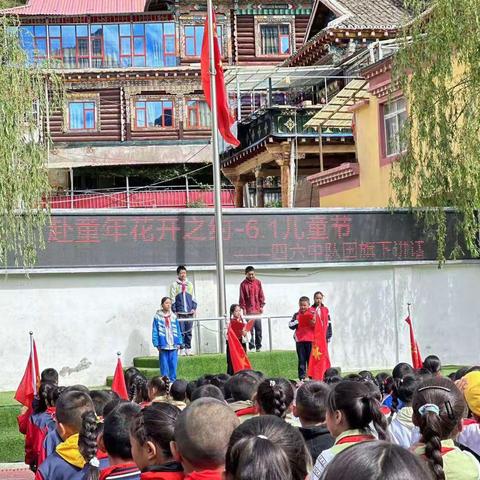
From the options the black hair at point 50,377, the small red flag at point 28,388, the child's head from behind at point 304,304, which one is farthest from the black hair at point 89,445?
the child's head from behind at point 304,304

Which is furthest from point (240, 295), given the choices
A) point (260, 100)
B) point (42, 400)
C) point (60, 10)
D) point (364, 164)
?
point (60, 10)

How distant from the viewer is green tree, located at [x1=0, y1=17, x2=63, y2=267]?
51.0 ft

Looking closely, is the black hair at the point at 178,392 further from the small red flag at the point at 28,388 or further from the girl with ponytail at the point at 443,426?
the girl with ponytail at the point at 443,426

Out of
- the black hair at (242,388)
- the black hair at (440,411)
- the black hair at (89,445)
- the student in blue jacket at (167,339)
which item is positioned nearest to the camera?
the black hair at (440,411)

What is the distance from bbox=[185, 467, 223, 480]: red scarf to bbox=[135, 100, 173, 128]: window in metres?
38.8

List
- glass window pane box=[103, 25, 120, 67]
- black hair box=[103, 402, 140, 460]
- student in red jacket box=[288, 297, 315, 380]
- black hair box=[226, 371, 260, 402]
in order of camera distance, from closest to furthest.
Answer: black hair box=[103, 402, 140, 460] → black hair box=[226, 371, 260, 402] → student in red jacket box=[288, 297, 315, 380] → glass window pane box=[103, 25, 120, 67]

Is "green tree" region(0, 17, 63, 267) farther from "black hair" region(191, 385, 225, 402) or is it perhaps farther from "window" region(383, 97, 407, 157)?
"window" region(383, 97, 407, 157)

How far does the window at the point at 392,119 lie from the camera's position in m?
23.4

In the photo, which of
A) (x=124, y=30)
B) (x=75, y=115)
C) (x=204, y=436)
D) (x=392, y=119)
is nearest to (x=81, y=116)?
(x=75, y=115)

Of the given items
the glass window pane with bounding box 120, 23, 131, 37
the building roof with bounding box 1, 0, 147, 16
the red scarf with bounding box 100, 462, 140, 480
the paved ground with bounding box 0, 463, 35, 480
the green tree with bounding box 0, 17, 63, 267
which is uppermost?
the building roof with bounding box 1, 0, 147, 16

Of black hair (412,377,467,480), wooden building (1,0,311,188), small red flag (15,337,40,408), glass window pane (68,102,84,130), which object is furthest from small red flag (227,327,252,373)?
glass window pane (68,102,84,130)

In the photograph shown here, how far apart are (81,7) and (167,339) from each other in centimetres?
2967

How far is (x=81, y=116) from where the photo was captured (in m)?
42.2

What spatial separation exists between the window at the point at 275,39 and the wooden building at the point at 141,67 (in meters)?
0.04
